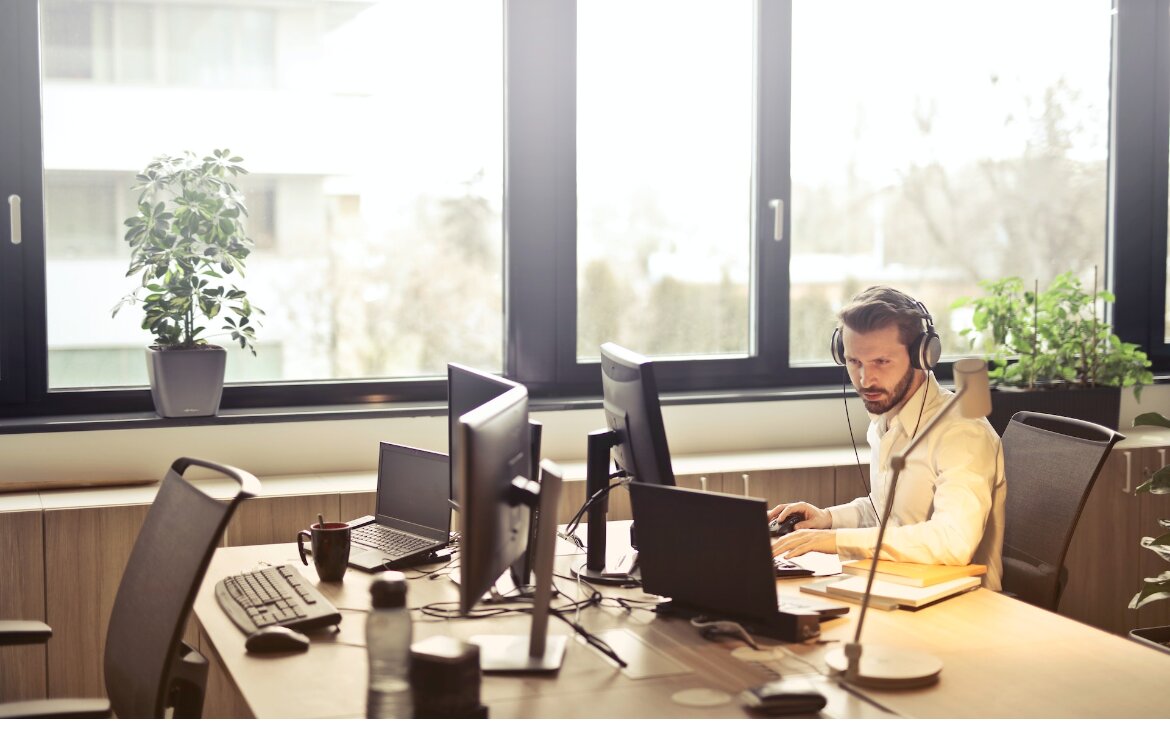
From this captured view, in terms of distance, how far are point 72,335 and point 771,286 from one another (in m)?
2.22

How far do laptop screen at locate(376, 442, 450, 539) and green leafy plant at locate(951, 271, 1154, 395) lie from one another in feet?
6.89

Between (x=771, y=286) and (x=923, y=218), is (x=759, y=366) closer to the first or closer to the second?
(x=771, y=286)

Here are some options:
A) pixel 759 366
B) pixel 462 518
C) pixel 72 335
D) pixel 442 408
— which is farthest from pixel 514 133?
pixel 462 518

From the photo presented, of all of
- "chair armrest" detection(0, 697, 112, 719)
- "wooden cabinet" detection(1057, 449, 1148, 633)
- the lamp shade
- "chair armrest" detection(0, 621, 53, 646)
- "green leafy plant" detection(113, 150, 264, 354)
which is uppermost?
"green leafy plant" detection(113, 150, 264, 354)

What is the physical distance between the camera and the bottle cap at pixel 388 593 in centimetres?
154

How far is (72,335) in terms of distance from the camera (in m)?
3.27

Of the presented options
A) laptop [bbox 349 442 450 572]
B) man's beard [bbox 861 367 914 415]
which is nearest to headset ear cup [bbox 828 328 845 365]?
man's beard [bbox 861 367 914 415]

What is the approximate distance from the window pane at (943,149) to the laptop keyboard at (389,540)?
1.90 meters

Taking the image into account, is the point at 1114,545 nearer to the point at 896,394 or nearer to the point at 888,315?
the point at 896,394

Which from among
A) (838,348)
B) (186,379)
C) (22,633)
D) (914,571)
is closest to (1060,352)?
(838,348)

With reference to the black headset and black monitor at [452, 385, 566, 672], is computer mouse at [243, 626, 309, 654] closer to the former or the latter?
black monitor at [452, 385, 566, 672]

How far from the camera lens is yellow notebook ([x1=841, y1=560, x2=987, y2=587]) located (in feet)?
6.99
